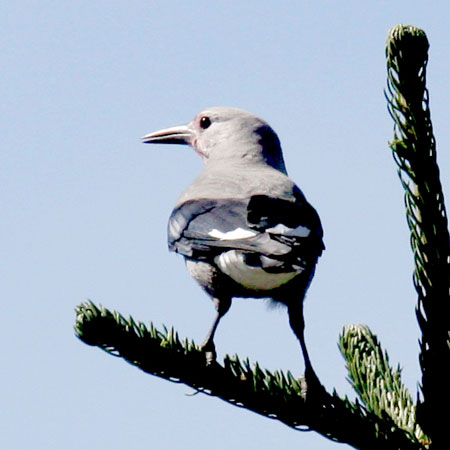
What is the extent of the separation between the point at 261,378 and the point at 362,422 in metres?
0.32

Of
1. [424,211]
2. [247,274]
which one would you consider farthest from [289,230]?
[424,211]

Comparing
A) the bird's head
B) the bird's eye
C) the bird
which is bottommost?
the bird

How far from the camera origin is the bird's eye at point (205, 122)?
5.78 meters

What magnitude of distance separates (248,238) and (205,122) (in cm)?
237

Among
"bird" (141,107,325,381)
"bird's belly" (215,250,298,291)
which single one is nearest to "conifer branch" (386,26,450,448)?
"bird" (141,107,325,381)

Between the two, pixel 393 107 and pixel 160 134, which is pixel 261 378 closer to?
pixel 393 107

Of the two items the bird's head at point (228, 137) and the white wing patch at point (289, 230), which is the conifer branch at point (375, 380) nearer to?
the white wing patch at point (289, 230)

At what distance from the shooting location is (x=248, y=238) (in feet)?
11.8

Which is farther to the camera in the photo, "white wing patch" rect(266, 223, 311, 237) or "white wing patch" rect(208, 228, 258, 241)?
"white wing patch" rect(208, 228, 258, 241)

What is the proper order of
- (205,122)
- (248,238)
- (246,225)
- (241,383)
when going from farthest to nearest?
(205,122), (246,225), (248,238), (241,383)

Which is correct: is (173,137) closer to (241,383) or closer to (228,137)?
(228,137)

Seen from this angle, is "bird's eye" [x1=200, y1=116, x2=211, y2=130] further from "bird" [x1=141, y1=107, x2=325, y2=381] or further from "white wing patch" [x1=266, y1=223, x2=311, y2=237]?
"white wing patch" [x1=266, y1=223, x2=311, y2=237]

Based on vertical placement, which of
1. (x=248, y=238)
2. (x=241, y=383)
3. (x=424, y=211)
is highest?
(x=424, y=211)

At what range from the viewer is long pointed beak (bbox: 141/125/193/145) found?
19.4 feet
